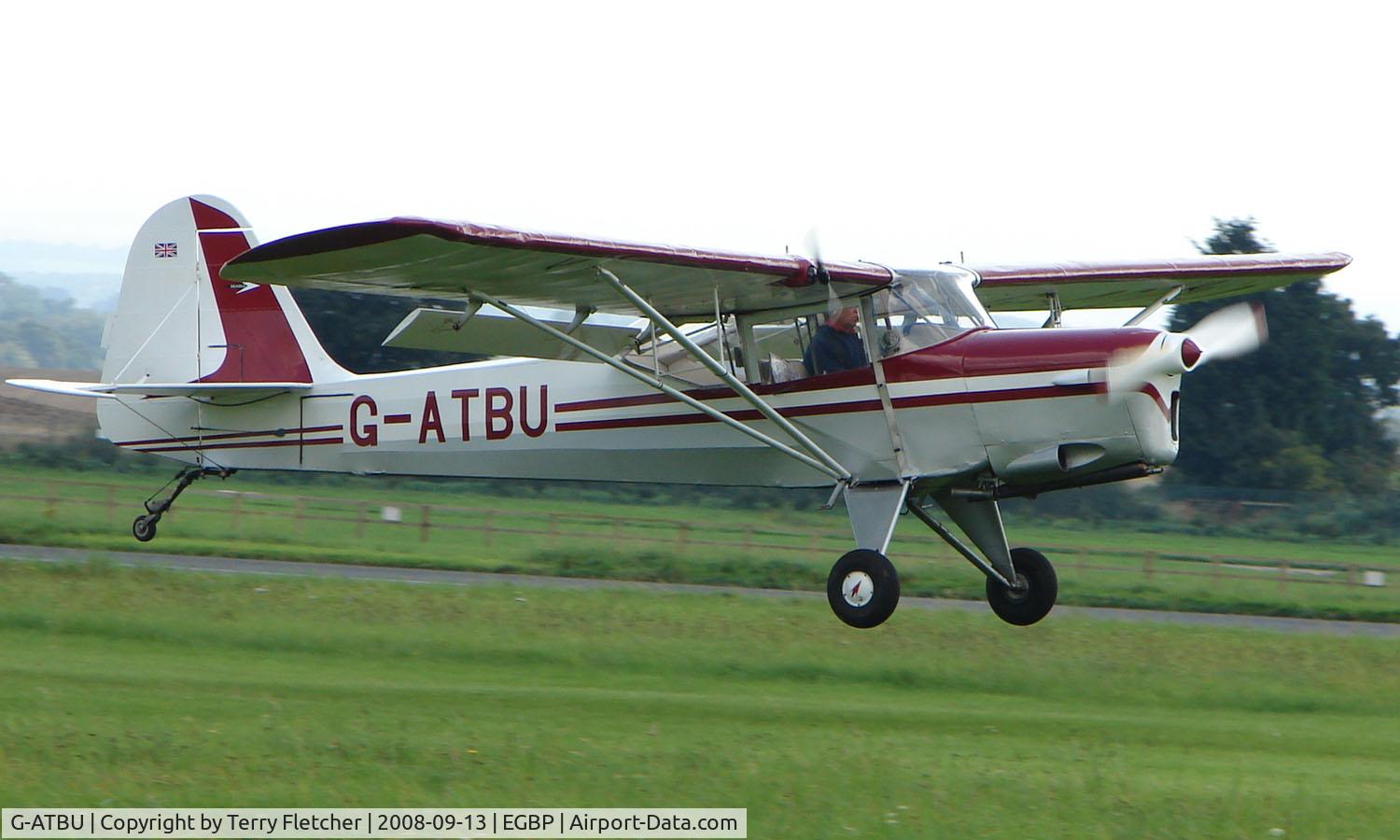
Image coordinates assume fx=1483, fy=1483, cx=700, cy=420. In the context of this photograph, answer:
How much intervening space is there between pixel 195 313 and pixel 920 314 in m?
7.78

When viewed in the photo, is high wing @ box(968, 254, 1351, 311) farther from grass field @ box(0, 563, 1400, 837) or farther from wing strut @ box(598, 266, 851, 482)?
grass field @ box(0, 563, 1400, 837)

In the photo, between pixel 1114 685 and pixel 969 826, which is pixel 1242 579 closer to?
pixel 1114 685

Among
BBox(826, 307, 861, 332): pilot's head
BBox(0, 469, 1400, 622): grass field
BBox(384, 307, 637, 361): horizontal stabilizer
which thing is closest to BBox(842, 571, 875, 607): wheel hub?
BBox(826, 307, 861, 332): pilot's head

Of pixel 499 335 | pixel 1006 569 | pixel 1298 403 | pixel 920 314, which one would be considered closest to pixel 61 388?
pixel 499 335

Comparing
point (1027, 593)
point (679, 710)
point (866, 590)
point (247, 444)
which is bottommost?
point (679, 710)

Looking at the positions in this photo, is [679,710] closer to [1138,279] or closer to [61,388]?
[1138,279]

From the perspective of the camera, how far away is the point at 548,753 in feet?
28.4

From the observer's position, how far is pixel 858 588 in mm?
10555

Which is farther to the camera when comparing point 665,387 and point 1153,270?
point 1153,270

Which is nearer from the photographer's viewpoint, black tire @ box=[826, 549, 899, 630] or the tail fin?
black tire @ box=[826, 549, 899, 630]

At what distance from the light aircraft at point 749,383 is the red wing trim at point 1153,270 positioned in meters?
0.03

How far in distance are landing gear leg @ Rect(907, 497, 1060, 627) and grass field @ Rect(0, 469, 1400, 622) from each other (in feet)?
29.3

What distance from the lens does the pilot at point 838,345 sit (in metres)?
11.1

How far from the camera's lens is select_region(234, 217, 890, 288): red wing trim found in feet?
29.3
